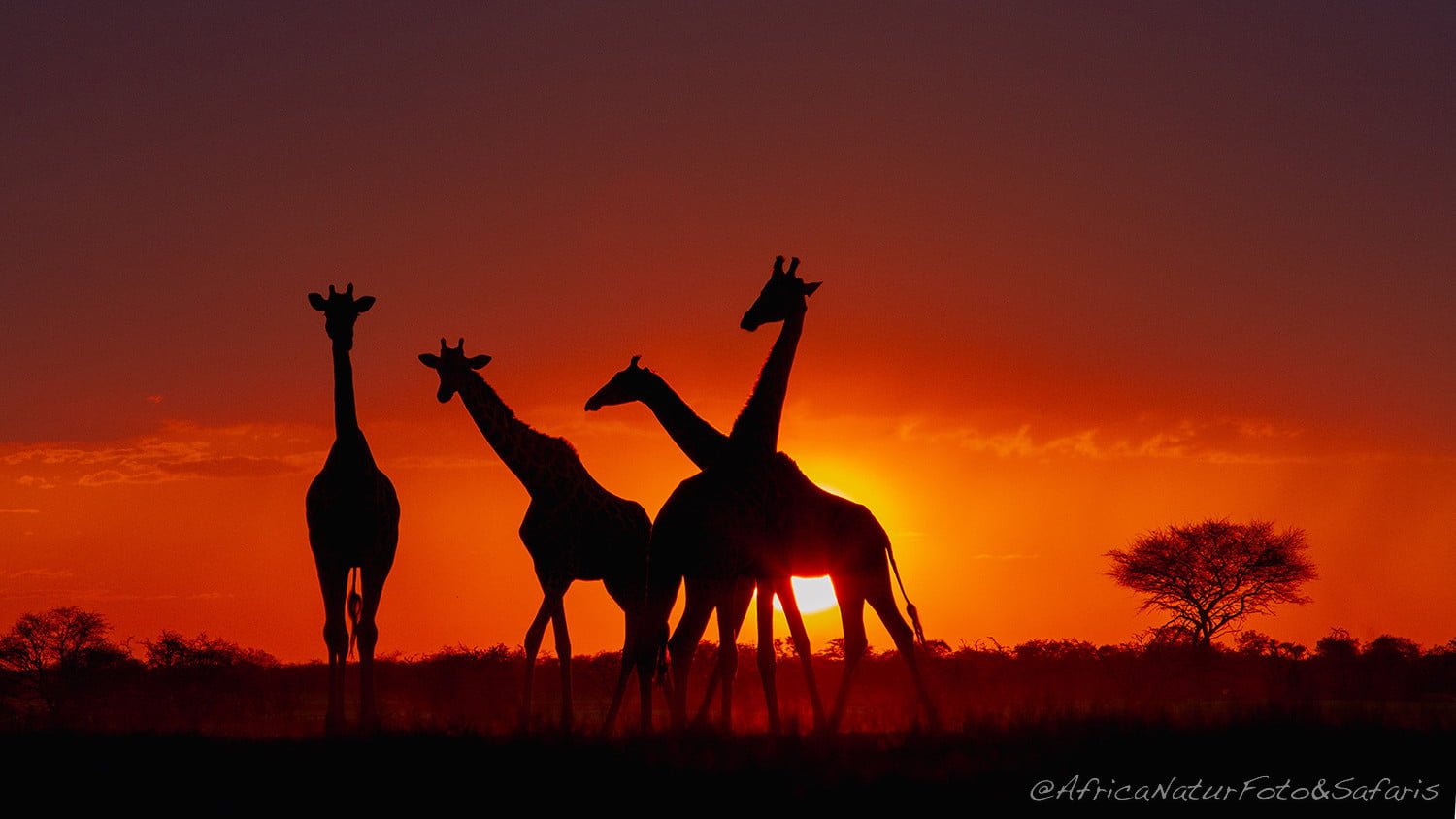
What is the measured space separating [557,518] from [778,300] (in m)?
3.79

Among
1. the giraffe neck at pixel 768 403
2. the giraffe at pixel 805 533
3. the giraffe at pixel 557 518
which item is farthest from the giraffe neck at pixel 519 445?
the giraffe neck at pixel 768 403

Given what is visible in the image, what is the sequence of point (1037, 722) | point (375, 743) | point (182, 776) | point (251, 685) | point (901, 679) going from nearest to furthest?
1. point (182, 776)
2. point (375, 743)
3. point (1037, 722)
4. point (251, 685)
5. point (901, 679)

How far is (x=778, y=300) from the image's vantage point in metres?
16.0

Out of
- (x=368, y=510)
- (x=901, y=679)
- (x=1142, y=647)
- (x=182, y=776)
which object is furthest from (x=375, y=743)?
(x=1142, y=647)

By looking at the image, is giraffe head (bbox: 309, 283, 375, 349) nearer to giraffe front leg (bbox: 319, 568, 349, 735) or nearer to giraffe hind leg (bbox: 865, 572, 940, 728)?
giraffe front leg (bbox: 319, 568, 349, 735)

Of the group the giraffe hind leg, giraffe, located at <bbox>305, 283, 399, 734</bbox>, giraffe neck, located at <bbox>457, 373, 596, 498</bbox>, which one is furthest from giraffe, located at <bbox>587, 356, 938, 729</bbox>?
giraffe, located at <bbox>305, 283, 399, 734</bbox>

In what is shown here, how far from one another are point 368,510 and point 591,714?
1036cm

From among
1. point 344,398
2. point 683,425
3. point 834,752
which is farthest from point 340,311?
point 834,752

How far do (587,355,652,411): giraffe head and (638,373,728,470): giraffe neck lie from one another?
2.6 inches

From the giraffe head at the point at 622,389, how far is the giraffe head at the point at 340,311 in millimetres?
3369

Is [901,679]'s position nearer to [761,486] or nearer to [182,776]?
[761,486]

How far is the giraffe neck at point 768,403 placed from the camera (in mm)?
14773

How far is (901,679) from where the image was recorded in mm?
32312

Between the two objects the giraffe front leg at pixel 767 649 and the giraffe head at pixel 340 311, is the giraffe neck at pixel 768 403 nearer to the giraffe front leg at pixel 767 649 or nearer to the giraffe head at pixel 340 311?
the giraffe front leg at pixel 767 649
